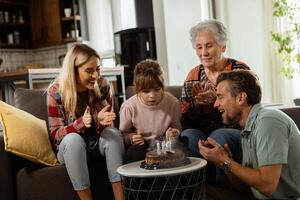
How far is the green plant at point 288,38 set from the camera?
170 inches

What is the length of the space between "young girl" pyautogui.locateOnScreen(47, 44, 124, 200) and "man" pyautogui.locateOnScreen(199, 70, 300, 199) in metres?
0.60

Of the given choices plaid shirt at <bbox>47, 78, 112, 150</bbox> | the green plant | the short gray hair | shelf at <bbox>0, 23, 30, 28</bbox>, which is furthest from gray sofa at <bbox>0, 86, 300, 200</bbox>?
shelf at <bbox>0, 23, 30, 28</bbox>

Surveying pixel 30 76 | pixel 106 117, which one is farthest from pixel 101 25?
pixel 106 117

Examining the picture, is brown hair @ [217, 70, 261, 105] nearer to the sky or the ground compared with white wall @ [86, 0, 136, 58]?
nearer to the ground

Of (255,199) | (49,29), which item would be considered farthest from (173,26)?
(255,199)

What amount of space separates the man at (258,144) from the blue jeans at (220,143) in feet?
0.62

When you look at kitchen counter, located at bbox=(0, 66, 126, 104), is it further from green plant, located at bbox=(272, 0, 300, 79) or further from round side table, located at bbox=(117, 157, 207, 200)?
round side table, located at bbox=(117, 157, 207, 200)

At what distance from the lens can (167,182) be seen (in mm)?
1609

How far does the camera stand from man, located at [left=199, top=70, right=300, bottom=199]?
1486 millimetres

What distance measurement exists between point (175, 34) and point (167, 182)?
4280 millimetres

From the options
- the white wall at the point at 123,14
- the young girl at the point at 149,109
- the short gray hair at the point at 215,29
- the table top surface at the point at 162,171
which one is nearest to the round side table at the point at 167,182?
the table top surface at the point at 162,171

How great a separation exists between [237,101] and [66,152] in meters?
0.90

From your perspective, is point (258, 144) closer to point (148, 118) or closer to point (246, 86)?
point (246, 86)

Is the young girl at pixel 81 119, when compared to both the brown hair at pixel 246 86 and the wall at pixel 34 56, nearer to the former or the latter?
the brown hair at pixel 246 86
